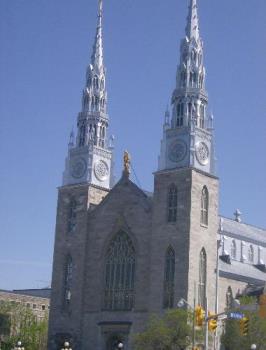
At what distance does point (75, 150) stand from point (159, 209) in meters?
15.6

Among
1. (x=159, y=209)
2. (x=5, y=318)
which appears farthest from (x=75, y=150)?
(x=5, y=318)

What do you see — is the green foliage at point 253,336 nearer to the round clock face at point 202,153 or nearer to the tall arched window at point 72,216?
the round clock face at point 202,153

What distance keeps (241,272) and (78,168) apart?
69.8 ft

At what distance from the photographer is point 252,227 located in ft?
354

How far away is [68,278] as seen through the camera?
83938mm

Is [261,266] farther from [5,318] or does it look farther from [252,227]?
[5,318]

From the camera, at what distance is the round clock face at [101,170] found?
8706 centimetres

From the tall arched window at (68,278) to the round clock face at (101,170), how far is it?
31.2 ft

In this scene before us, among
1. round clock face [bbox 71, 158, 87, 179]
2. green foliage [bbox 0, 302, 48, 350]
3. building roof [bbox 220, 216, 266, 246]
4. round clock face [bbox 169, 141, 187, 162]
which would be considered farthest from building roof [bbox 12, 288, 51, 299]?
round clock face [bbox 169, 141, 187, 162]

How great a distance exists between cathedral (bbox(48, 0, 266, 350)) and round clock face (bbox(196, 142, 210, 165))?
118 mm

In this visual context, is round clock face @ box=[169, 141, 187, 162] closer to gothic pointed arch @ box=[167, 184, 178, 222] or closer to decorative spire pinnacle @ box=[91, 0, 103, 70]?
gothic pointed arch @ box=[167, 184, 178, 222]

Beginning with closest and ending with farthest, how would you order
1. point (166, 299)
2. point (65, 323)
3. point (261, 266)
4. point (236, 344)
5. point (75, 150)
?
point (236, 344) < point (166, 299) < point (65, 323) < point (75, 150) < point (261, 266)

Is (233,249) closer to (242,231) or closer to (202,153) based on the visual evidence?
(242,231)

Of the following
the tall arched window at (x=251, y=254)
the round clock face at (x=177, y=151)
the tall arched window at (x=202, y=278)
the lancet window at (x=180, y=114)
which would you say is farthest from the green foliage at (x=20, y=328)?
the lancet window at (x=180, y=114)
